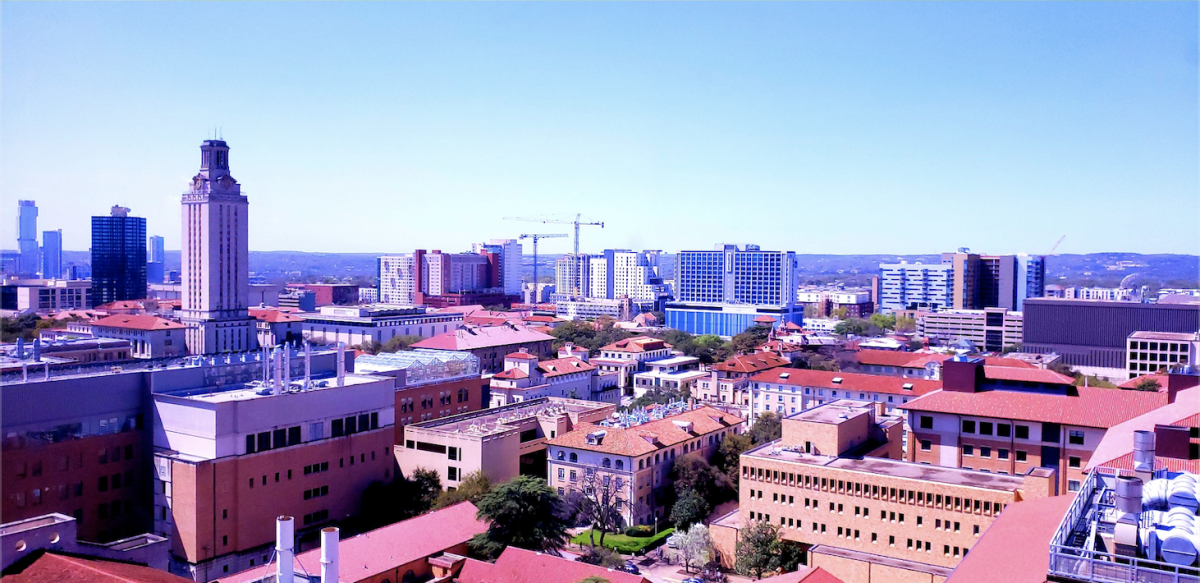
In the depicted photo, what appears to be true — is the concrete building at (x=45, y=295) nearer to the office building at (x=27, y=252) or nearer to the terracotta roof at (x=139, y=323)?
the office building at (x=27, y=252)

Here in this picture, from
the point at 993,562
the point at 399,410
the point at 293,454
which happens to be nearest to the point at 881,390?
the point at 399,410

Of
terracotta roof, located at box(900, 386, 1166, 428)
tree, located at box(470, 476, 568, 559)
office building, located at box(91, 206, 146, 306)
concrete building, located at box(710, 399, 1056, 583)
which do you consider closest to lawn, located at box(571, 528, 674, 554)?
concrete building, located at box(710, 399, 1056, 583)

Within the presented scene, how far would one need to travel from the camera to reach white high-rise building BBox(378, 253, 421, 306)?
427ft

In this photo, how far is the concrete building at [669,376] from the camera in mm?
50219

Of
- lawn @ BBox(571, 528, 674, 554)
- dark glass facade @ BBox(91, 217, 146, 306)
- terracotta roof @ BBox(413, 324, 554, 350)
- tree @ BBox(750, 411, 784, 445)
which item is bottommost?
lawn @ BBox(571, 528, 674, 554)

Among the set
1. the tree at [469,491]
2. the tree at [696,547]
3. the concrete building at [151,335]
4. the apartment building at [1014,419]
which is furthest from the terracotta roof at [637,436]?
the concrete building at [151,335]

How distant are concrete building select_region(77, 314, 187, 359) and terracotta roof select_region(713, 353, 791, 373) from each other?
1349 inches

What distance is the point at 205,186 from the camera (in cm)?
5431

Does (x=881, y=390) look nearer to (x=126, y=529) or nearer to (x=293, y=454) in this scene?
(x=293, y=454)

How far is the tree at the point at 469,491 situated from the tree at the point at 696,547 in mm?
5905

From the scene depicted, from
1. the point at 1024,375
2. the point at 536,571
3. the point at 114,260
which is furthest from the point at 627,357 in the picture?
the point at 114,260

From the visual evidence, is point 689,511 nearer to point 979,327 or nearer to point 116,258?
point 979,327

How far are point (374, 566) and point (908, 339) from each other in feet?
202

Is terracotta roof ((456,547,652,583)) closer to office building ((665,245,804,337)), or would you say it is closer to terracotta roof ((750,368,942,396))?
terracotta roof ((750,368,942,396))
